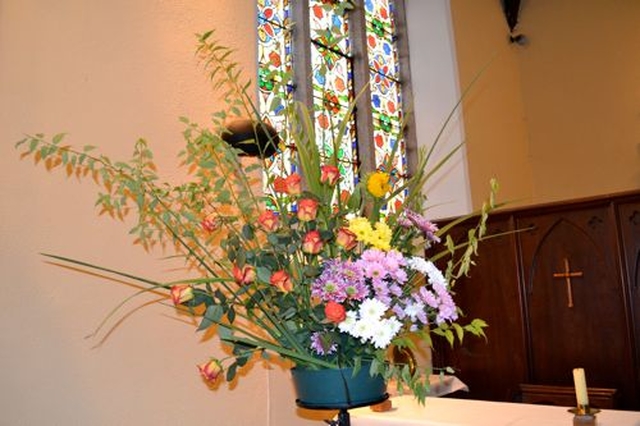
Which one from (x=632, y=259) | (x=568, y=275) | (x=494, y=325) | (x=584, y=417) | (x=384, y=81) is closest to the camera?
(x=584, y=417)

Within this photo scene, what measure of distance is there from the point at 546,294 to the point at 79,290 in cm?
320

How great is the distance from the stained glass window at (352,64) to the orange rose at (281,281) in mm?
2932

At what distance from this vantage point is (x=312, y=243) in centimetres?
108

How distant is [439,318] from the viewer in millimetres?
1126

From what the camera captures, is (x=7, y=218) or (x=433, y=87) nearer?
(x=7, y=218)

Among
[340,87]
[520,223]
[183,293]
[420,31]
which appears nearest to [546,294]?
[520,223]

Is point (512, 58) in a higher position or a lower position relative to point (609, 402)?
higher

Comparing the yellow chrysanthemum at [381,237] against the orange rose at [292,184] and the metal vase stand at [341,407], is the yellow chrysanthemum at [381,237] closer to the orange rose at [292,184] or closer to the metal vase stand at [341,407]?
the orange rose at [292,184]

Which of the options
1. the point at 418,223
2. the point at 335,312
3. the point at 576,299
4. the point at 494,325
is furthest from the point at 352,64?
the point at 335,312

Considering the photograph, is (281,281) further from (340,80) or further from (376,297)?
(340,80)

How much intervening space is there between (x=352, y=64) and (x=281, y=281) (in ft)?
15.8

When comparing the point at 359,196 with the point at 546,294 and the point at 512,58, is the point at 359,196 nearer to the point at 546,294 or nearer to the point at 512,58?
the point at 546,294

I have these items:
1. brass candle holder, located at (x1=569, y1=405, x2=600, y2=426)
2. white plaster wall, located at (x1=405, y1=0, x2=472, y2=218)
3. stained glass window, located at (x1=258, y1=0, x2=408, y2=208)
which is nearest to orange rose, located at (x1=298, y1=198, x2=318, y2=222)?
brass candle holder, located at (x1=569, y1=405, x2=600, y2=426)

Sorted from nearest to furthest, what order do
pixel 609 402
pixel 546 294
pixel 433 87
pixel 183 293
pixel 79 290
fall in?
pixel 183 293 < pixel 79 290 < pixel 609 402 < pixel 546 294 < pixel 433 87
